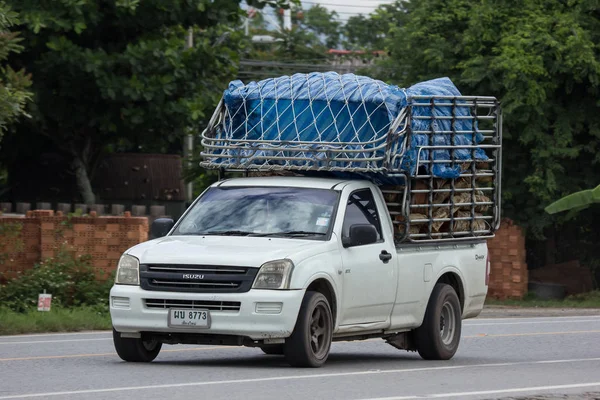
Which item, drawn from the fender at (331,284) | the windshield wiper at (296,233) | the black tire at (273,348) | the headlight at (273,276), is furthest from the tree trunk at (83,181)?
the headlight at (273,276)

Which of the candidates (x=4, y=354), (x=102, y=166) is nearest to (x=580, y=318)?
(x=4, y=354)

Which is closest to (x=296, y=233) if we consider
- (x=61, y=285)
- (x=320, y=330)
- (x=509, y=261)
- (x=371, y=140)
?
(x=320, y=330)

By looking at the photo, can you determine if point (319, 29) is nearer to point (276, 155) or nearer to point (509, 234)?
point (509, 234)

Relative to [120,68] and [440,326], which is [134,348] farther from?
[120,68]

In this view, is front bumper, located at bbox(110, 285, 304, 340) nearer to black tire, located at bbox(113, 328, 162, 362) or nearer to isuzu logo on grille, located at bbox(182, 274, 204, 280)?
isuzu logo on grille, located at bbox(182, 274, 204, 280)

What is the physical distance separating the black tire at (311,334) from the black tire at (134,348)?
4.74 feet

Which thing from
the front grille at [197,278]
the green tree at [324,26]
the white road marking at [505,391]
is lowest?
the white road marking at [505,391]

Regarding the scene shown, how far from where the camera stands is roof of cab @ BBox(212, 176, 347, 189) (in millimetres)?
13164

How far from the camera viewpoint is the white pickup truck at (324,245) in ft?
38.1

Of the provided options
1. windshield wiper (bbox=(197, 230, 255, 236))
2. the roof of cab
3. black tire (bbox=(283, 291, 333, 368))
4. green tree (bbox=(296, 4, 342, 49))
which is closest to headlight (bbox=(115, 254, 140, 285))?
windshield wiper (bbox=(197, 230, 255, 236))

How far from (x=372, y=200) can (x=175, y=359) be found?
2.48 meters

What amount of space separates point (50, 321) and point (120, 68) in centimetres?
1185

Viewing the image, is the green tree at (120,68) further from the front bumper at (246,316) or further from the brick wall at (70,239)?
the front bumper at (246,316)

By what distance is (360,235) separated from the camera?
12453 mm
